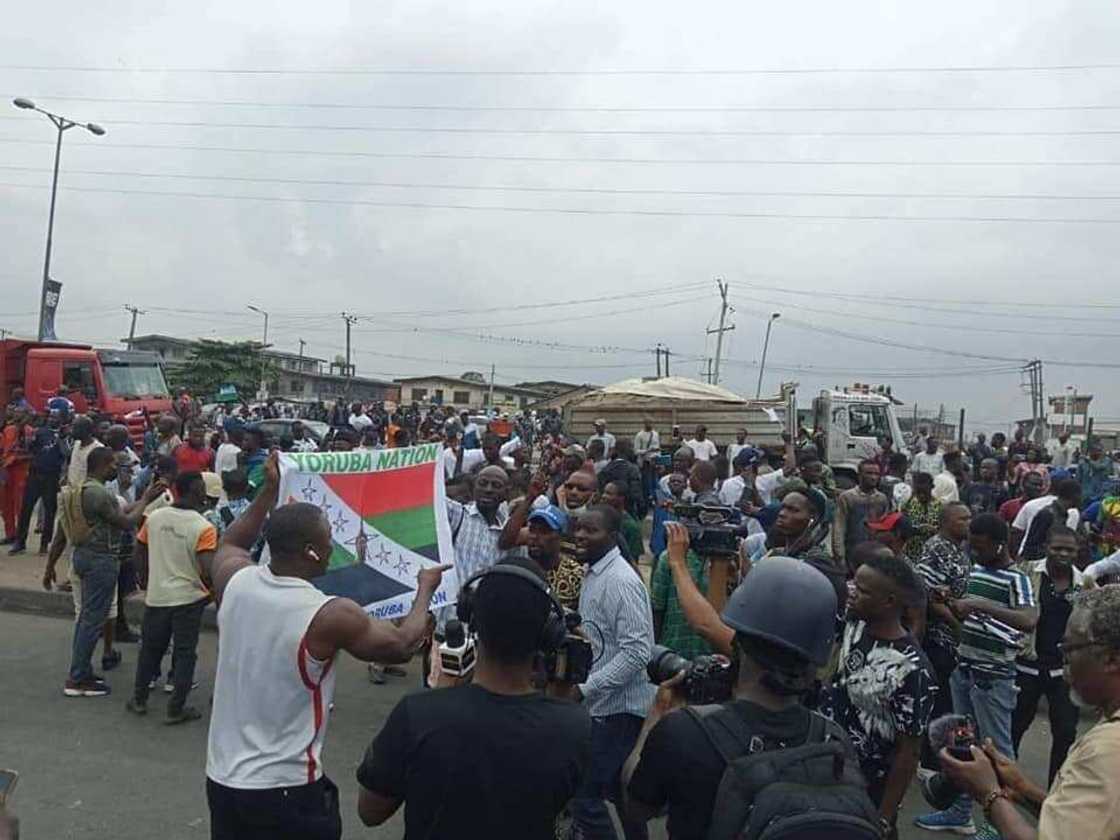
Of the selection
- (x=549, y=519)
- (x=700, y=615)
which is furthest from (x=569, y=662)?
(x=549, y=519)

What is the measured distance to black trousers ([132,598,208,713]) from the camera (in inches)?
231

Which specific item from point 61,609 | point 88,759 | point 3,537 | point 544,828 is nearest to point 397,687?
point 88,759

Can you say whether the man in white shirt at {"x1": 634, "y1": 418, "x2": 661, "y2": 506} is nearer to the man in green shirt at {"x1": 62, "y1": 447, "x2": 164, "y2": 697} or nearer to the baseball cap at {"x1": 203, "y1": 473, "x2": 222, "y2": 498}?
the baseball cap at {"x1": 203, "y1": 473, "x2": 222, "y2": 498}

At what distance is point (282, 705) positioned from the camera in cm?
276

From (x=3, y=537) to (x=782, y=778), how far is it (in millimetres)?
12720

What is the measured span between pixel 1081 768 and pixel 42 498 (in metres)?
11.2

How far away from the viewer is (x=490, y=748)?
6.81ft

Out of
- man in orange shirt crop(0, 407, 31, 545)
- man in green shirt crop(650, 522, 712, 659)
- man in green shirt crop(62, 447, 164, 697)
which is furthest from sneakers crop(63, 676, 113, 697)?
man in orange shirt crop(0, 407, 31, 545)

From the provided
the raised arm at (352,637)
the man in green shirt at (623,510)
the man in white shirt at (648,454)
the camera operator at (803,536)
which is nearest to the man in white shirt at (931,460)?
the man in white shirt at (648,454)

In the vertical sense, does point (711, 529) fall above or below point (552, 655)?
above

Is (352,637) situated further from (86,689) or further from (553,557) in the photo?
(86,689)

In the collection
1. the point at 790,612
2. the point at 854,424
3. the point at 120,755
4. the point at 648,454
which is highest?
the point at 854,424

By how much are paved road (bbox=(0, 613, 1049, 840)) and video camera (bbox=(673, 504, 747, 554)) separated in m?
1.79

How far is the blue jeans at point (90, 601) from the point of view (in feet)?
20.8
